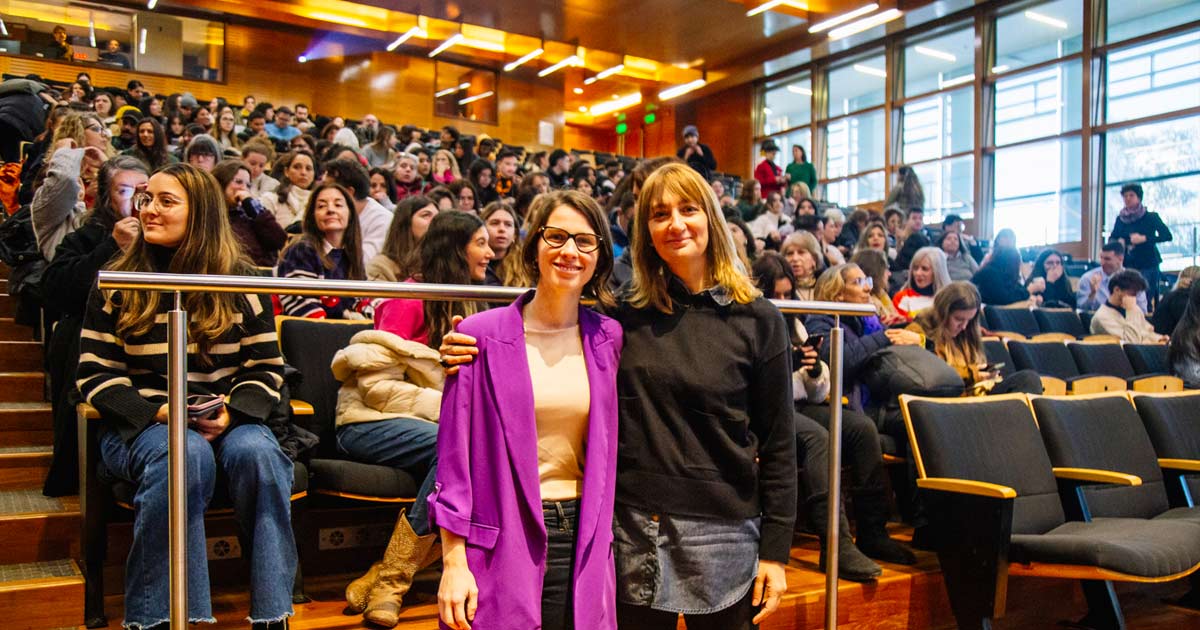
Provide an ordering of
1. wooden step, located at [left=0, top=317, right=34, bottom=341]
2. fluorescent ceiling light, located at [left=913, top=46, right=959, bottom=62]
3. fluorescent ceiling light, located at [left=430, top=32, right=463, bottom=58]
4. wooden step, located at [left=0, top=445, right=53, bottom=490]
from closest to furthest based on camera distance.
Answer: wooden step, located at [left=0, top=445, right=53, bottom=490] → wooden step, located at [left=0, top=317, right=34, bottom=341] → fluorescent ceiling light, located at [left=913, top=46, right=959, bottom=62] → fluorescent ceiling light, located at [left=430, top=32, right=463, bottom=58]

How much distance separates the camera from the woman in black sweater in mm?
2645

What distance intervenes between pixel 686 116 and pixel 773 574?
57.2 ft

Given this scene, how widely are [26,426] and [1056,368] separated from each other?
4952mm

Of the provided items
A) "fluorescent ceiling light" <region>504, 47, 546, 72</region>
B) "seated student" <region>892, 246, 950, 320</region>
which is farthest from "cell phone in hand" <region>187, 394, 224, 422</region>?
"fluorescent ceiling light" <region>504, 47, 546, 72</region>

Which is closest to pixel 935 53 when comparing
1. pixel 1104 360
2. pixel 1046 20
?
pixel 1046 20

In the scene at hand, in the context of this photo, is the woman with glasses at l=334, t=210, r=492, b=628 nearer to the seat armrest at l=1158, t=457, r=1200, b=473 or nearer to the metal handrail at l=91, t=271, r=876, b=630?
the metal handrail at l=91, t=271, r=876, b=630

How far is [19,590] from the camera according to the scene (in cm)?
209

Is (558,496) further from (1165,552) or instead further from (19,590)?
(1165,552)

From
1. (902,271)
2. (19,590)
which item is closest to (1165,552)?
(19,590)

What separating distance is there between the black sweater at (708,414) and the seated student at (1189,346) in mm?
4198

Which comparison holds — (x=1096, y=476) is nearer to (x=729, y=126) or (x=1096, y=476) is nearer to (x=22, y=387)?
(x=22, y=387)

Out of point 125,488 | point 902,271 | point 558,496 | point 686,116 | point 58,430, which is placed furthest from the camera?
point 686,116

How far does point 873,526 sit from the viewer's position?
2.93 metres

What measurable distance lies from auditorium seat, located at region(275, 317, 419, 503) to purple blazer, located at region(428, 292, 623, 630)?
1017 millimetres
